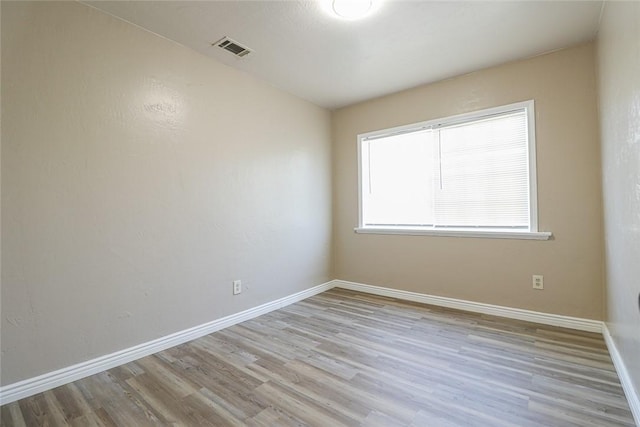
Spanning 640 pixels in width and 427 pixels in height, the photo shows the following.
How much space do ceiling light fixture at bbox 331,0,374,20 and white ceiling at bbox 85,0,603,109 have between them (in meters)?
0.07

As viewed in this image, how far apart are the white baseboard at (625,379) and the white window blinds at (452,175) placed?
1.05m

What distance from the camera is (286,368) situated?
1979 mm

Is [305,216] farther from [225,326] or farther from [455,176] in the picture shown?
[455,176]

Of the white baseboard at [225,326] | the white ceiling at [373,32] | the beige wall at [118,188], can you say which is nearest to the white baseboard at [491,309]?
the white baseboard at [225,326]

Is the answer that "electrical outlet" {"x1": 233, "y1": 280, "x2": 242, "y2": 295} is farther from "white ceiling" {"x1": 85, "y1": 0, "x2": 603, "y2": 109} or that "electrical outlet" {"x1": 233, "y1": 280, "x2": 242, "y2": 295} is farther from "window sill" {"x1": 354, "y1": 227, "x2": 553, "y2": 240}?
"white ceiling" {"x1": 85, "y1": 0, "x2": 603, "y2": 109}

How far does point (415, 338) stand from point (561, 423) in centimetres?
104

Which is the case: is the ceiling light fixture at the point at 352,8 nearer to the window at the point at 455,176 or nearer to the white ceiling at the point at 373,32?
the white ceiling at the point at 373,32

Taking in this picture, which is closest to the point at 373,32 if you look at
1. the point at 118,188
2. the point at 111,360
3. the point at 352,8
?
the point at 352,8

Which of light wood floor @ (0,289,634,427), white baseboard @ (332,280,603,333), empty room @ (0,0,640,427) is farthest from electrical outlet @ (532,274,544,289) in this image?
light wood floor @ (0,289,634,427)

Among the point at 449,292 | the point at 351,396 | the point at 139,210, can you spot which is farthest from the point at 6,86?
the point at 449,292

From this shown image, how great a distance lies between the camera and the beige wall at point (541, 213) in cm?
246

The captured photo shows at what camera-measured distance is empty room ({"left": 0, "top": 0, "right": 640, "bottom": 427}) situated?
1637 millimetres

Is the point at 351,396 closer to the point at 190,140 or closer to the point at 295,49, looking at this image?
the point at 190,140

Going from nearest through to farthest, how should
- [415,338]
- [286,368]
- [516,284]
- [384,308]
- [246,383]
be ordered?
1. [246,383]
2. [286,368]
3. [415,338]
4. [516,284]
5. [384,308]
